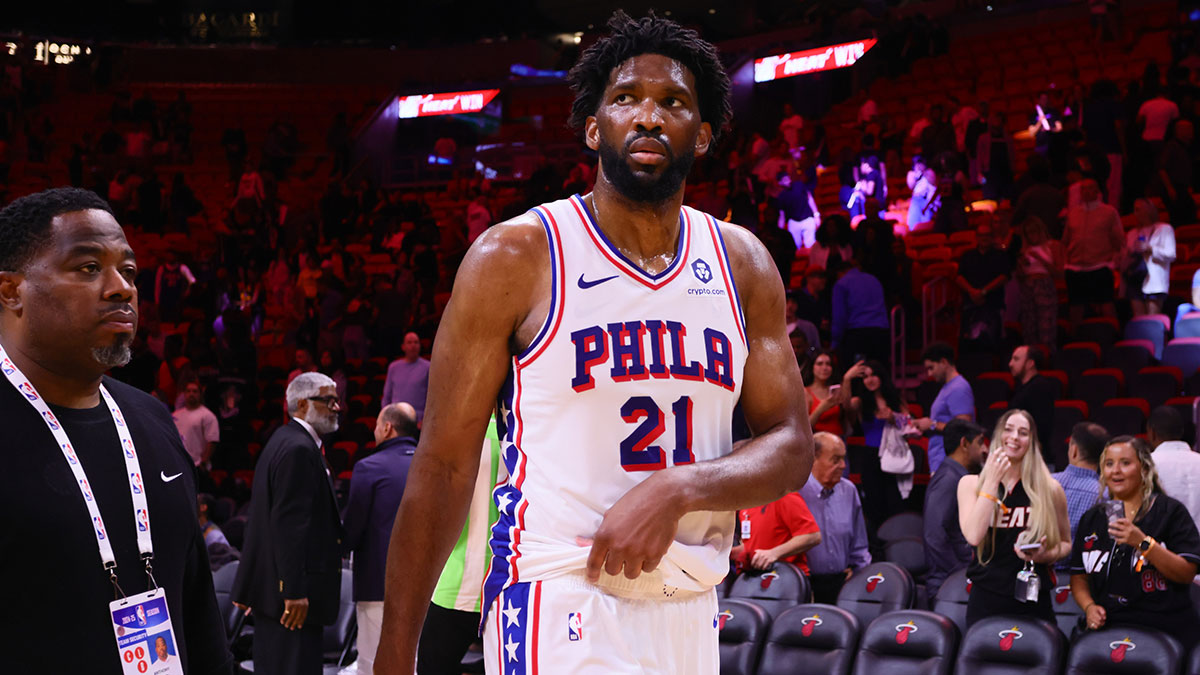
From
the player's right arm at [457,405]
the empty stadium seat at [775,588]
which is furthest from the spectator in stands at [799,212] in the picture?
the player's right arm at [457,405]

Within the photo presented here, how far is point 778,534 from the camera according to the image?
7.72 meters

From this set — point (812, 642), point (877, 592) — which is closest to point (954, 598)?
point (877, 592)

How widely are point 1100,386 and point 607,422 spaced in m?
8.79

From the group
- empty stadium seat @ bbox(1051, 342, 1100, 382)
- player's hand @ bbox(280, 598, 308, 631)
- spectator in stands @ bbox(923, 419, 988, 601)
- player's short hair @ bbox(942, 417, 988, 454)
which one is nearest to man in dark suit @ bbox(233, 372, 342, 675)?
player's hand @ bbox(280, 598, 308, 631)

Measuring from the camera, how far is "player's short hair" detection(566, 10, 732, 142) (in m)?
2.63

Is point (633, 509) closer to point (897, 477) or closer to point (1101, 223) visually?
point (897, 477)

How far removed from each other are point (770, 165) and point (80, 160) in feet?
39.0

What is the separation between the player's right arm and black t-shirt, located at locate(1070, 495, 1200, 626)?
4.78 m

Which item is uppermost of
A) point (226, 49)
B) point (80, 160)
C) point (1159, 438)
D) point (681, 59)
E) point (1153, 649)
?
point (226, 49)

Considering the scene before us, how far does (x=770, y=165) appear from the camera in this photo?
16.5m

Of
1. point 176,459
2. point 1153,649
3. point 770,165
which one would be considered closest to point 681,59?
point 176,459

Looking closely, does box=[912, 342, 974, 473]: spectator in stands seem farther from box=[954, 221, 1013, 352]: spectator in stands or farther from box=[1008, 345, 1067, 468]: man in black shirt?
box=[954, 221, 1013, 352]: spectator in stands

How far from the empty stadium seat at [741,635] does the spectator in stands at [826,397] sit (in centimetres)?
284

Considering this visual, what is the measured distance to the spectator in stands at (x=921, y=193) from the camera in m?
14.9
